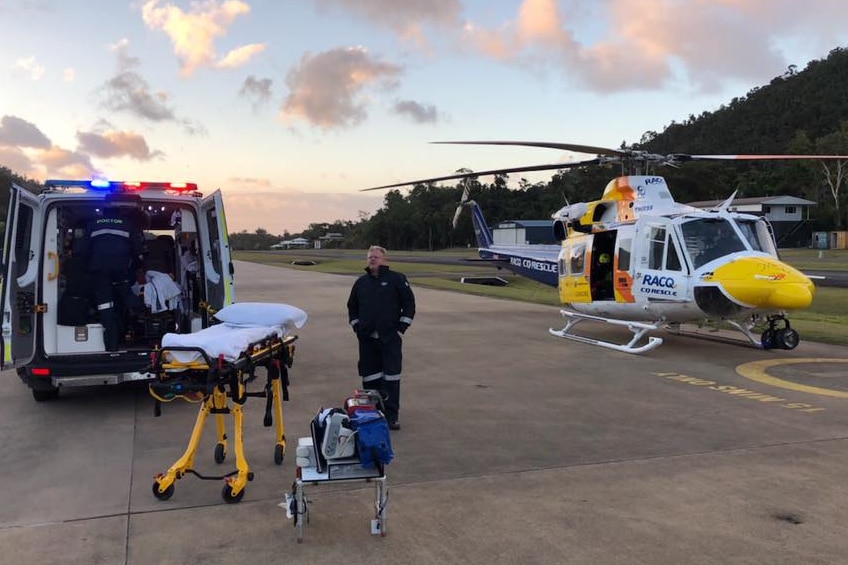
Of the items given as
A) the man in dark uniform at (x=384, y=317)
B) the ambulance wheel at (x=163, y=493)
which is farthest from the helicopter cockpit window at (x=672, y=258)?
the ambulance wheel at (x=163, y=493)

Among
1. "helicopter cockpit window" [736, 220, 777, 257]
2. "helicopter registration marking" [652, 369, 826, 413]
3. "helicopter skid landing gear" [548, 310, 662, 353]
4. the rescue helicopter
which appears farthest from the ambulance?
"helicopter cockpit window" [736, 220, 777, 257]

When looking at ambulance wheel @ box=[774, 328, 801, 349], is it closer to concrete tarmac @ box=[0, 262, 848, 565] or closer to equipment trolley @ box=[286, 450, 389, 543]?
concrete tarmac @ box=[0, 262, 848, 565]

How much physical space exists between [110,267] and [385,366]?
137 inches

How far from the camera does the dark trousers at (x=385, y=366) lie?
19.3ft

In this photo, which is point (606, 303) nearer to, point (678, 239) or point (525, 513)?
point (678, 239)

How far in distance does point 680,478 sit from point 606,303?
6.86 meters

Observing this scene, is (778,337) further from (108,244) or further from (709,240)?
(108,244)

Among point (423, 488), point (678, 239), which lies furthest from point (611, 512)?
point (678, 239)

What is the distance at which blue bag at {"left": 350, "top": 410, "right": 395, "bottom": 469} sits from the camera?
3.78m

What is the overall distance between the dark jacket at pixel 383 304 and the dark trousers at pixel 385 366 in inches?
4.0

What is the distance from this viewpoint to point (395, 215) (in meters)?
119

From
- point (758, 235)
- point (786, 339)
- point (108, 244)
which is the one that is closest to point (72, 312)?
point (108, 244)

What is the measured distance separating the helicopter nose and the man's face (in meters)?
5.59

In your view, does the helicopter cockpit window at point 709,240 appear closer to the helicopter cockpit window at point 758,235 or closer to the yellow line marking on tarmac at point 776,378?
the helicopter cockpit window at point 758,235
